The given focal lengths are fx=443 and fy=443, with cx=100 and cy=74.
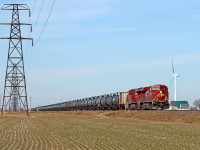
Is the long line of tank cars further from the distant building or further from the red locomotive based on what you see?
the distant building

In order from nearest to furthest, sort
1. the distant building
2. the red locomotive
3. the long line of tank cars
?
the red locomotive → the long line of tank cars → the distant building

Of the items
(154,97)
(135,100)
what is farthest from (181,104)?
(154,97)

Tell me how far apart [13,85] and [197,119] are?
26.9 m

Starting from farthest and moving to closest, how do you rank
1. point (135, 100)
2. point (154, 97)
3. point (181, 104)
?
point (135, 100)
point (181, 104)
point (154, 97)

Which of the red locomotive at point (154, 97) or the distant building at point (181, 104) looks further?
the distant building at point (181, 104)

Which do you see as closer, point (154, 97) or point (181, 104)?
point (154, 97)

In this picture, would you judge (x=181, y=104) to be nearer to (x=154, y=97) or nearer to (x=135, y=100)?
(x=135, y=100)

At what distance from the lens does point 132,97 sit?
71125mm

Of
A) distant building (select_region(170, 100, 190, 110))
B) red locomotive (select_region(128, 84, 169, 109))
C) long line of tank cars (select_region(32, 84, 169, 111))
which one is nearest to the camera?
red locomotive (select_region(128, 84, 169, 109))

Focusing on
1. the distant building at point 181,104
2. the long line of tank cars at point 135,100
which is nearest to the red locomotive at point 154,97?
the long line of tank cars at point 135,100

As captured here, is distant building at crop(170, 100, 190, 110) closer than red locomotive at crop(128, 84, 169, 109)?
No

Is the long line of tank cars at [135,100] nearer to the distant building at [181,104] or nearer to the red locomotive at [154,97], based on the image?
the red locomotive at [154,97]

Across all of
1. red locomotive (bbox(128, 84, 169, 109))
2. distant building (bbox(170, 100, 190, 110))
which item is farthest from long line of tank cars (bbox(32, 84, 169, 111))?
distant building (bbox(170, 100, 190, 110))

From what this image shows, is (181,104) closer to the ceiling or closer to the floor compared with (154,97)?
closer to the floor
